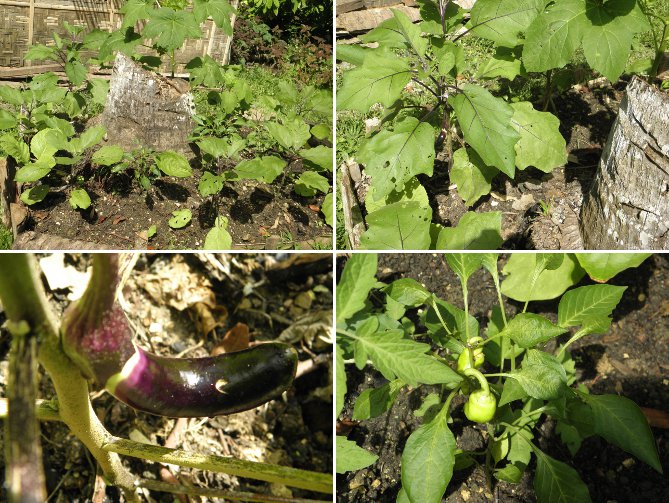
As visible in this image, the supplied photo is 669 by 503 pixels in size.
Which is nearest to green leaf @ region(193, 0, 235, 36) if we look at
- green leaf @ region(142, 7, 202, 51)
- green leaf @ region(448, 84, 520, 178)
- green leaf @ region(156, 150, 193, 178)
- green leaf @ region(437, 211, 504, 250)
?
green leaf @ region(142, 7, 202, 51)

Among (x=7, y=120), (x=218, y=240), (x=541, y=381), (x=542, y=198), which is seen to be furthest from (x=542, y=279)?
(x=7, y=120)

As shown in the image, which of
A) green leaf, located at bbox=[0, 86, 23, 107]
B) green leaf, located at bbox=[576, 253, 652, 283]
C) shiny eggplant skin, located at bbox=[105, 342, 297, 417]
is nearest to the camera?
shiny eggplant skin, located at bbox=[105, 342, 297, 417]

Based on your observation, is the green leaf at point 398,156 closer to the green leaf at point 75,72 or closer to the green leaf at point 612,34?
the green leaf at point 612,34

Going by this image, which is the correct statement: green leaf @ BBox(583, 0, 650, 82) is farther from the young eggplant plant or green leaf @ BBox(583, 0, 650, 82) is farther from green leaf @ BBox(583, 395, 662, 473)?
the young eggplant plant

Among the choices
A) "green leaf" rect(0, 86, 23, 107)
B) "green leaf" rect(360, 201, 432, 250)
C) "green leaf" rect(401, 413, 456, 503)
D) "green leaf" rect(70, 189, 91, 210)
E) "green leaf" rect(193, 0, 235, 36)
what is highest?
"green leaf" rect(193, 0, 235, 36)

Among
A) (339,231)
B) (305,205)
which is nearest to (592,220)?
(339,231)

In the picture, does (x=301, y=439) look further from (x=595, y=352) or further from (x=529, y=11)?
(x=529, y=11)

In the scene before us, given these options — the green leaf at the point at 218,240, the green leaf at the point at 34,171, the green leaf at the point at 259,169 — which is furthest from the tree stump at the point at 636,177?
the green leaf at the point at 34,171

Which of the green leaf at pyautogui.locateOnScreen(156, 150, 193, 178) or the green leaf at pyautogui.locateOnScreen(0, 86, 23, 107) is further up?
the green leaf at pyautogui.locateOnScreen(0, 86, 23, 107)
